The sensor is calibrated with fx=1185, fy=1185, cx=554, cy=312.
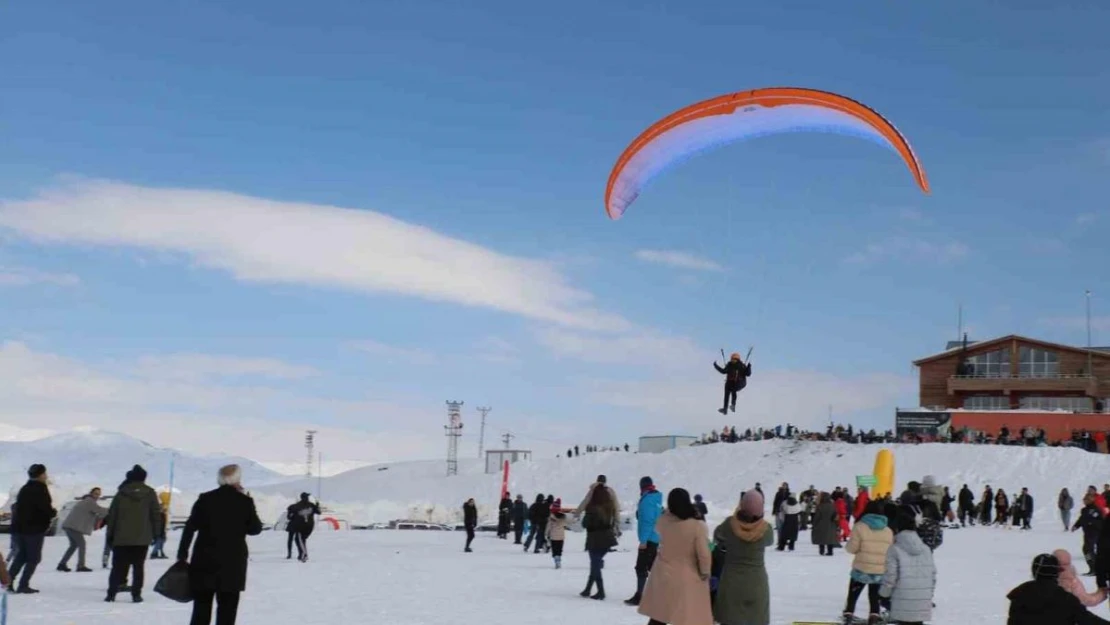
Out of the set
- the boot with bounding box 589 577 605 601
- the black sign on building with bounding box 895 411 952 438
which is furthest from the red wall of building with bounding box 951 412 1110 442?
the boot with bounding box 589 577 605 601

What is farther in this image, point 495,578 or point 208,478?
point 208,478

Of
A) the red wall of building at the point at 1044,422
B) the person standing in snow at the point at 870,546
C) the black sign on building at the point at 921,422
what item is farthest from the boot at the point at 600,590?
the black sign on building at the point at 921,422

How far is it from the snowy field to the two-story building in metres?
36.5

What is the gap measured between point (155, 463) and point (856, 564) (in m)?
185

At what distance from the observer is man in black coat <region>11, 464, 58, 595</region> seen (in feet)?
40.6

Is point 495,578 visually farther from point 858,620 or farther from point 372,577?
point 858,620

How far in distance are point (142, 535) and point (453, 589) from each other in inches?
161

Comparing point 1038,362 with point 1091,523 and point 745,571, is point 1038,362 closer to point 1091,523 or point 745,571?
point 1091,523

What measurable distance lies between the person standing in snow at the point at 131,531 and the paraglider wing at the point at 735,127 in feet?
34.5

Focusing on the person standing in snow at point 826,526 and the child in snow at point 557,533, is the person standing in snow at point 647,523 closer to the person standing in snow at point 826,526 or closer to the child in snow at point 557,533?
the child in snow at point 557,533

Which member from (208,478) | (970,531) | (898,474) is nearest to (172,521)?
(970,531)

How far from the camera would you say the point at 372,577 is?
1661 centimetres

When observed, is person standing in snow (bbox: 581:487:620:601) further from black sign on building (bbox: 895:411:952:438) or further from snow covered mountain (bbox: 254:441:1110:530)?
black sign on building (bbox: 895:411:952:438)

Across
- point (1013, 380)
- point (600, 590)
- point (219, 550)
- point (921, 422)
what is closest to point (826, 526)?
point (600, 590)
